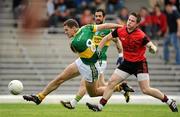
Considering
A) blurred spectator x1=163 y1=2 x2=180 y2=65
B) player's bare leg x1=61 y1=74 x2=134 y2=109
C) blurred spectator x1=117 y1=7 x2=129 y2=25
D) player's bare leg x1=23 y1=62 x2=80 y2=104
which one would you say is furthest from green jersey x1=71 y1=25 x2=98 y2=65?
blurred spectator x1=117 y1=7 x2=129 y2=25

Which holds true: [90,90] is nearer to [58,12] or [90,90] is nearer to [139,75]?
[139,75]

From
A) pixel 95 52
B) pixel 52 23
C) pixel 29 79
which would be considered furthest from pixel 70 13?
pixel 95 52

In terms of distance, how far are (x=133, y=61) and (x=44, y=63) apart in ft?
39.3

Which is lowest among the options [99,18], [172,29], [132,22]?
[172,29]

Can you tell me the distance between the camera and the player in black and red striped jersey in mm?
14109

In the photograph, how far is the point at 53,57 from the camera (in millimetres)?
26062

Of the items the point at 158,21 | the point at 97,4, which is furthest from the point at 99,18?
the point at 97,4

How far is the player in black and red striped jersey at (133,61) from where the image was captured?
14109mm

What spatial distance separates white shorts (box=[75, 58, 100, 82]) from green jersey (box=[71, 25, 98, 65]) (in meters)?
0.08

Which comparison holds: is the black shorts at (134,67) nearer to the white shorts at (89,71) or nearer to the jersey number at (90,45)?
the white shorts at (89,71)

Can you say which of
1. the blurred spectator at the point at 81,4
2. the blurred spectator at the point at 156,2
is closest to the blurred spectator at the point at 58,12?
the blurred spectator at the point at 81,4

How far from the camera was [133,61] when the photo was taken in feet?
46.9

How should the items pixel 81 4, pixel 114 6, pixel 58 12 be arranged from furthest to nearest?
pixel 114 6, pixel 81 4, pixel 58 12

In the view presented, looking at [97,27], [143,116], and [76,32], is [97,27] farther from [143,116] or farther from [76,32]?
[143,116]
